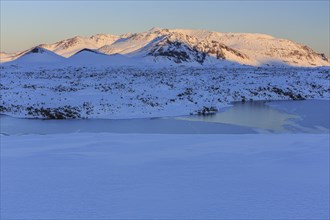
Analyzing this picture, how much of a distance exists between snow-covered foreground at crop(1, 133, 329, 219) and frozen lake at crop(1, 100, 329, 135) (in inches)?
286

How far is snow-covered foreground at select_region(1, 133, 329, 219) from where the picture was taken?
589cm

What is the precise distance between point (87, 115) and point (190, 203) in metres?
20.6

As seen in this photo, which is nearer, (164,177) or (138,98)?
(164,177)

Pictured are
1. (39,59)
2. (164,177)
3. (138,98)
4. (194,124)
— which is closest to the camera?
(164,177)

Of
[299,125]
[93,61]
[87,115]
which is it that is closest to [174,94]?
[87,115]

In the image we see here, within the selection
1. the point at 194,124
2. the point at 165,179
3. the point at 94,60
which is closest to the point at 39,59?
the point at 94,60

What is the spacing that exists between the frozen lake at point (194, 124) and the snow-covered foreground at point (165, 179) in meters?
7.27

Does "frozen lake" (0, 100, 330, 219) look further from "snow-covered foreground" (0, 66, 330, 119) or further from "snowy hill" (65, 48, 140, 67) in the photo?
"snowy hill" (65, 48, 140, 67)

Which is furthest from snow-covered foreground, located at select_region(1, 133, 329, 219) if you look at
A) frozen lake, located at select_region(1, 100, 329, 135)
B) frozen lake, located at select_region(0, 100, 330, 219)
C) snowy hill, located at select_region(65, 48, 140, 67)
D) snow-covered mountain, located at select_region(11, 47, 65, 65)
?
snow-covered mountain, located at select_region(11, 47, 65, 65)

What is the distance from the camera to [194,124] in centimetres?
2173

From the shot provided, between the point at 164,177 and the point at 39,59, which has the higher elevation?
the point at 39,59

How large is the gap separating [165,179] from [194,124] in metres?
14.3

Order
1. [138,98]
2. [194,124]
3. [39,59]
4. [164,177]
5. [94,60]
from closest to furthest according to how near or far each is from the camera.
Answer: [164,177] < [194,124] < [138,98] < [94,60] < [39,59]

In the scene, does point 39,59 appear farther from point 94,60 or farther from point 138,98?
point 138,98
